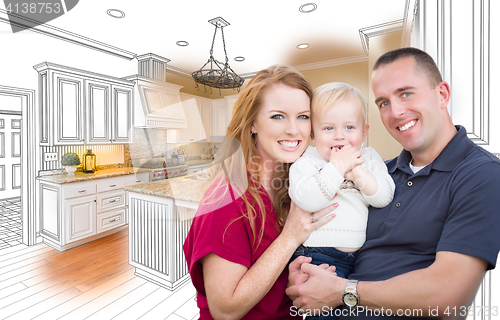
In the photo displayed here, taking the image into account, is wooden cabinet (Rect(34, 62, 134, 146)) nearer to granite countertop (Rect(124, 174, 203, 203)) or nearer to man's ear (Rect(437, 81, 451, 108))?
granite countertop (Rect(124, 174, 203, 203))

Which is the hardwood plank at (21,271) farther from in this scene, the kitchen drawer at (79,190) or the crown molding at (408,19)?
the crown molding at (408,19)

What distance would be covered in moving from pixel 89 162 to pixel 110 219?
963 millimetres

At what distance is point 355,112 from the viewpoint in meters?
0.86

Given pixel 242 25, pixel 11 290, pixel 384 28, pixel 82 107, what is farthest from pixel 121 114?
pixel 384 28

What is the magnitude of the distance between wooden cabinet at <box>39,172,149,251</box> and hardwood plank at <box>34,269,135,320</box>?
1.15 metres

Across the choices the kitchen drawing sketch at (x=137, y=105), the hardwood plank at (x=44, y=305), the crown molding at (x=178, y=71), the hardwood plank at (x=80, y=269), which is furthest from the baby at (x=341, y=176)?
the crown molding at (x=178, y=71)

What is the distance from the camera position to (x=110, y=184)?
11.6 feet

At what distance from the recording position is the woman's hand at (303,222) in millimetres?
791

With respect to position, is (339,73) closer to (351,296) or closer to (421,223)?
(421,223)

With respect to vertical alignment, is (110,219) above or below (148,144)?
below

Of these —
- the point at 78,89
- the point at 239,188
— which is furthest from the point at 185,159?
the point at 239,188

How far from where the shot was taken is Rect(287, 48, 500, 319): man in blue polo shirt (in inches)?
23.3

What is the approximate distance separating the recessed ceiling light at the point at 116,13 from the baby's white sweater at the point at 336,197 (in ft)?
9.33

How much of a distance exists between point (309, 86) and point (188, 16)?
7.89ft
